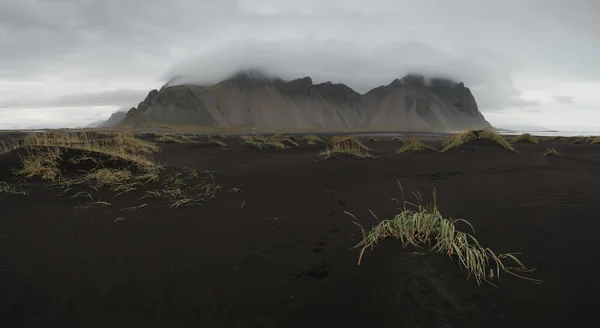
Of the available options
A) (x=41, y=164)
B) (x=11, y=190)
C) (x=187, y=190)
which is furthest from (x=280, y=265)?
(x=41, y=164)

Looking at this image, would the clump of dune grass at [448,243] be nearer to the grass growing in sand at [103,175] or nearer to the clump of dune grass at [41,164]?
the grass growing in sand at [103,175]

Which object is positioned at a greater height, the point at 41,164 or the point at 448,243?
the point at 41,164

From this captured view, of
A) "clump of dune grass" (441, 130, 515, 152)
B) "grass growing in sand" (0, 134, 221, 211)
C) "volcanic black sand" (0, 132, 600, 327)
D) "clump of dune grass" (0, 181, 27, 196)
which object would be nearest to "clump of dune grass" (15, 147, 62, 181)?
"grass growing in sand" (0, 134, 221, 211)

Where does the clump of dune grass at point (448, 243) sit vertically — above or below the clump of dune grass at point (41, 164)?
below

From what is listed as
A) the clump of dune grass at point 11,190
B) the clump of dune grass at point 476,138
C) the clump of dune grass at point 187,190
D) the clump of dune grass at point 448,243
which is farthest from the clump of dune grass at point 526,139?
the clump of dune grass at point 11,190

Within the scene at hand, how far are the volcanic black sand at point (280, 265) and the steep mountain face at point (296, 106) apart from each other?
13955 cm

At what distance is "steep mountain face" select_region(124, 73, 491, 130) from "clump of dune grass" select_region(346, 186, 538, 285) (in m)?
141

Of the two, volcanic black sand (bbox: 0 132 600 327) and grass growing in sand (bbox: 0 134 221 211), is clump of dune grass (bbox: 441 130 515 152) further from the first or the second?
grass growing in sand (bbox: 0 134 221 211)

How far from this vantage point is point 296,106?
554 feet

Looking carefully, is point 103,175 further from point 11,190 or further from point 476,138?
point 476,138

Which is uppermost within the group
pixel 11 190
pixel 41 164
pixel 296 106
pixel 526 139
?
pixel 296 106

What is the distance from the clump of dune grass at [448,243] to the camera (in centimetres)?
262

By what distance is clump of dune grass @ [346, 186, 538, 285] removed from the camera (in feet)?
8.60

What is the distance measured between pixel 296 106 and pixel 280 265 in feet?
557
